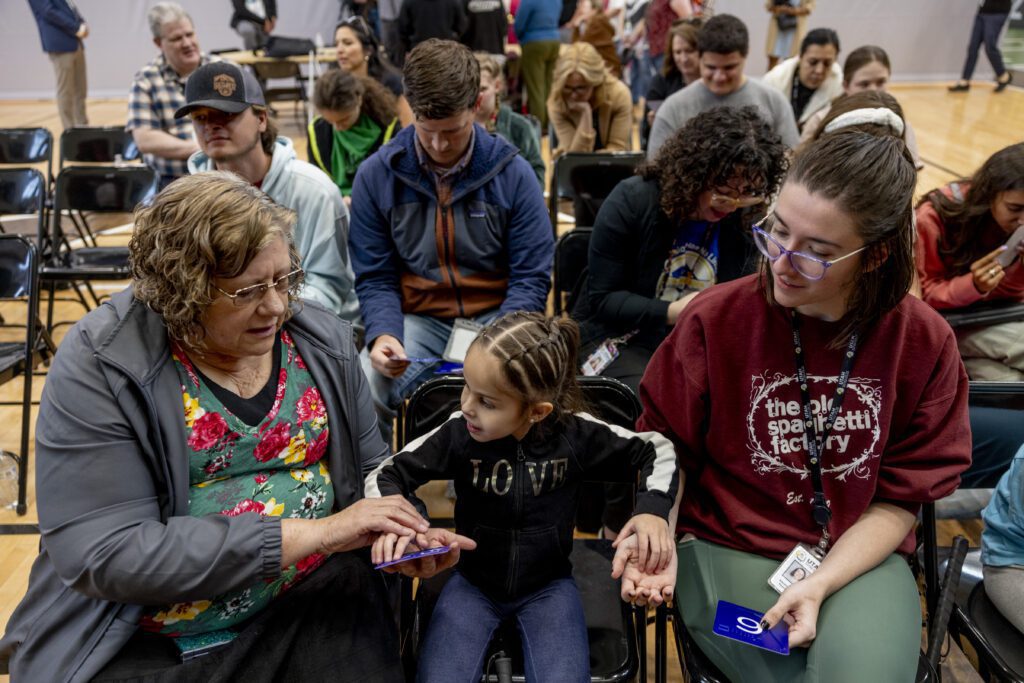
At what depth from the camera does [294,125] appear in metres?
10.4

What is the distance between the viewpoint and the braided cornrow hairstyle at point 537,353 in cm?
155

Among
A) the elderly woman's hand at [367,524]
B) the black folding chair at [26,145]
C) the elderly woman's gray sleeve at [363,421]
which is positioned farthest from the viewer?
the black folding chair at [26,145]

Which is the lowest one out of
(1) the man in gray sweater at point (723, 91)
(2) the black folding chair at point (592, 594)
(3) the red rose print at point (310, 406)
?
(2) the black folding chair at point (592, 594)

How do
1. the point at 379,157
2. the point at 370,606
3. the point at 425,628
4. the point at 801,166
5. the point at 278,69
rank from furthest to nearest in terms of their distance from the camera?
the point at 278,69 → the point at 379,157 → the point at 425,628 → the point at 370,606 → the point at 801,166

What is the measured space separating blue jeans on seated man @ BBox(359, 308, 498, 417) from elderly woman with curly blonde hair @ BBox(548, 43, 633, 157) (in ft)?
6.79

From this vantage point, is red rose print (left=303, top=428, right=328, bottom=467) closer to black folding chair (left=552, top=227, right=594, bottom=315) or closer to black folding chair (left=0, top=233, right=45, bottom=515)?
black folding chair (left=552, top=227, right=594, bottom=315)

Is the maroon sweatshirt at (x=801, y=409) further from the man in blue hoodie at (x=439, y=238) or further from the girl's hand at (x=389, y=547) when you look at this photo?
the man in blue hoodie at (x=439, y=238)


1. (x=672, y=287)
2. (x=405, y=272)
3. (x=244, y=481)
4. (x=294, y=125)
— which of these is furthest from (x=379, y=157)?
(x=294, y=125)

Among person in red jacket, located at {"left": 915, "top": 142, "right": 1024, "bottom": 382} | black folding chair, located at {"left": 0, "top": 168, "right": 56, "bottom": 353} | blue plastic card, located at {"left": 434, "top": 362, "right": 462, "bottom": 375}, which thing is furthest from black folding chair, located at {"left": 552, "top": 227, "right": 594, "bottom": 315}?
black folding chair, located at {"left": 0, "top": 168, "right": 56, "bottom": 353}

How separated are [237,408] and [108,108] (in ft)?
38.5

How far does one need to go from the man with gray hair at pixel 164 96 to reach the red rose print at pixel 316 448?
3090 millimetres

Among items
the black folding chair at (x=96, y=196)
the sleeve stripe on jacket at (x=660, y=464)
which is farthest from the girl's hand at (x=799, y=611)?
the black folding chair at (x=96, y=196)

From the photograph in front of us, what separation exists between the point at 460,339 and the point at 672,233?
30.3 inches

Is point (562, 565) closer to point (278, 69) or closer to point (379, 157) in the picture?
point (379, 157)
